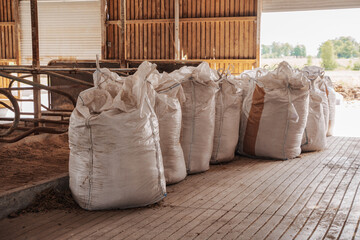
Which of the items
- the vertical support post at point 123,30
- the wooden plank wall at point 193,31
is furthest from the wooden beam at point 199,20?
the vertical support post at point 123,30

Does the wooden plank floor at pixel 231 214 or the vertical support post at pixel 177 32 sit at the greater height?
the vertical support post at pixel 177 32

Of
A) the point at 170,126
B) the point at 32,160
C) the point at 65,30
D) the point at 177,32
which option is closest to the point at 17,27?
the point at 65,30

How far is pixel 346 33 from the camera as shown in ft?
117

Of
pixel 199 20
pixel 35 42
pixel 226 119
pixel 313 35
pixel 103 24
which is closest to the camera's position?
pixel 226 119

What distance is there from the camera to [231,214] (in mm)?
2459

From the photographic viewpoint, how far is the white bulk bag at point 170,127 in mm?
3023

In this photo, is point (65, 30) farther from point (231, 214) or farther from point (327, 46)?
point (327, 46)

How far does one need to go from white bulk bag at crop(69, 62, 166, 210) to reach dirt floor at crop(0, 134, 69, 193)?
50 cm

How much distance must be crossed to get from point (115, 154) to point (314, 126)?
9.14ft

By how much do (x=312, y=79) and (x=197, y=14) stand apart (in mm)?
6888

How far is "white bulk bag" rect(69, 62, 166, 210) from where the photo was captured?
8.07ft

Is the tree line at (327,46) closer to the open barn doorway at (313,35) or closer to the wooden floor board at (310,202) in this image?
the open barn doorway at (313,35)

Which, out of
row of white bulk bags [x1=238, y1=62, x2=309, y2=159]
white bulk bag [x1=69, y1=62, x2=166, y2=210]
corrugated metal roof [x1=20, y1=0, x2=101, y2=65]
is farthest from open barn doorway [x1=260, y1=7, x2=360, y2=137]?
white bulk bag [x1=69, y1=62, x2=166, y2=210]

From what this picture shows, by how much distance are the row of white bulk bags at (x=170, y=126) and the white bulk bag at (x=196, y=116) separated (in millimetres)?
250
